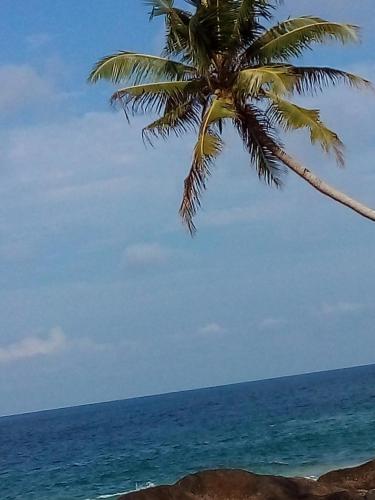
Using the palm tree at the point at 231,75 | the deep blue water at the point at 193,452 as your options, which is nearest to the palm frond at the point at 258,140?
the palm tree at the point at 231,75

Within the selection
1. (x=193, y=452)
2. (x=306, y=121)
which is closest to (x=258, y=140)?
(x=306, y=121)

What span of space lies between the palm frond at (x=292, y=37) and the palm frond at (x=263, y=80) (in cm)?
71

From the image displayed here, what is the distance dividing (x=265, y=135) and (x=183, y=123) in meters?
2.11

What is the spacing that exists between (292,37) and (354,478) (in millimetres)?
11784

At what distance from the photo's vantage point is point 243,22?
19.3m

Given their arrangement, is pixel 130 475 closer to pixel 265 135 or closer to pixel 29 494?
pixel 29 494

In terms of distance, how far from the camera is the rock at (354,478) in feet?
79.2

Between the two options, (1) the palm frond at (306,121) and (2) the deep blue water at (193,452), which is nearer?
(1) the palm frond at (306,121)

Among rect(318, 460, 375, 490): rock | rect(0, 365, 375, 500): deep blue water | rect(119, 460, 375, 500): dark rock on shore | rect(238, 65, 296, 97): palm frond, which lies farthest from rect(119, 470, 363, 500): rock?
rect(0, 365, 375, 500): deep blue water

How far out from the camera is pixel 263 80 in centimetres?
1791

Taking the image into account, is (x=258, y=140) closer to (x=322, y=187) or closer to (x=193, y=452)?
(x=322, y=187)

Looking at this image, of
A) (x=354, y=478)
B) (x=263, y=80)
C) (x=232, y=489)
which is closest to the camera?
(x=263, y=80)

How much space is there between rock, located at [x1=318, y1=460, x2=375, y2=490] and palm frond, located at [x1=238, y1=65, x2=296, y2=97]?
10553 mm

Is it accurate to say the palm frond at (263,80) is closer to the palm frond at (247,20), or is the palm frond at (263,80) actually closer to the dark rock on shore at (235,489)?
the palm frond at (247,20)
